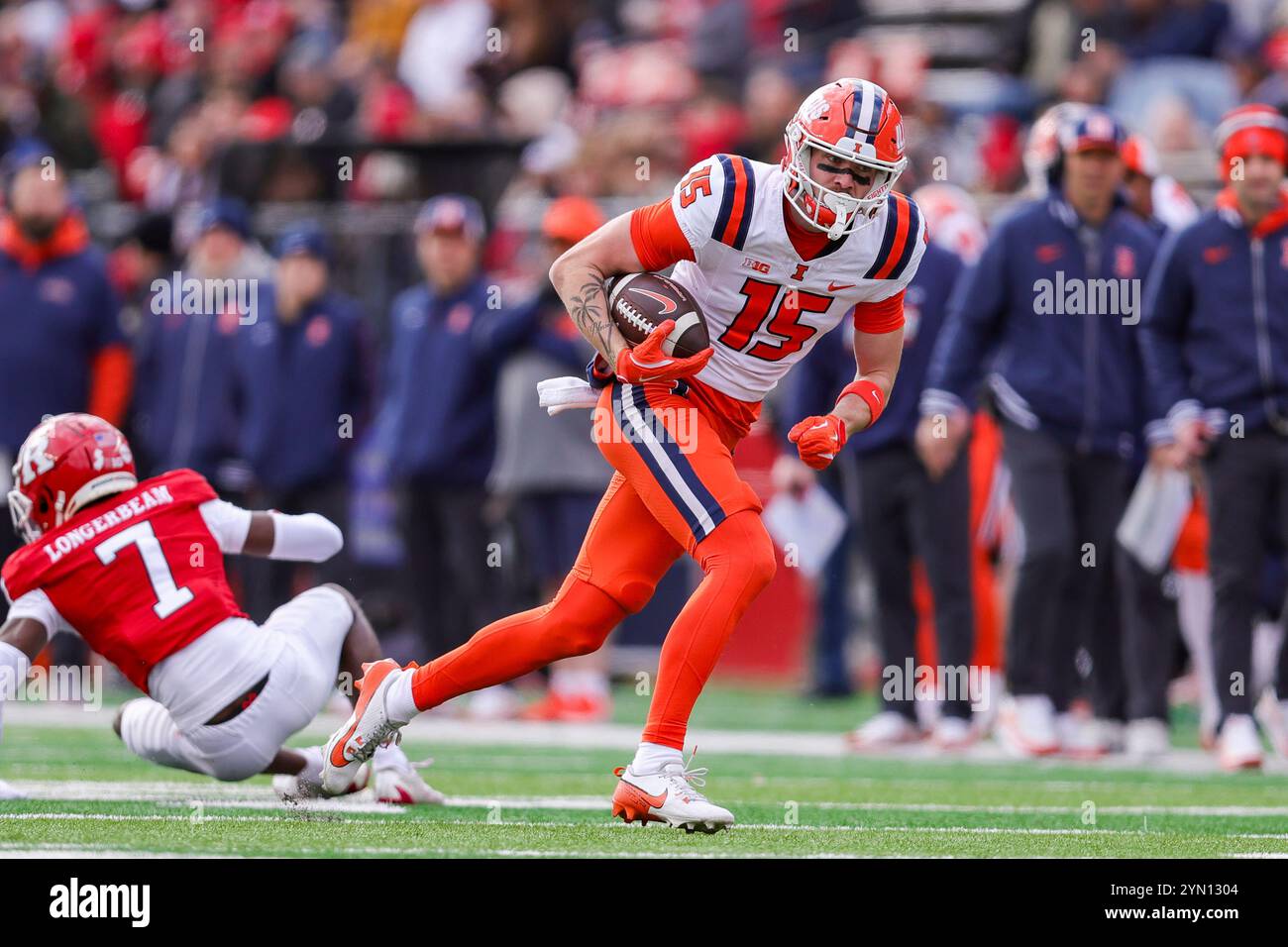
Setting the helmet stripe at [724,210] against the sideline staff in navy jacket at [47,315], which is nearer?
the helmet stripe at [724,210]

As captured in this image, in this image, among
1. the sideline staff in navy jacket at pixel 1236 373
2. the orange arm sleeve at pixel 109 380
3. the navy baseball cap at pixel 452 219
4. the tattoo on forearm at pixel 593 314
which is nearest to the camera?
the tattoo on forearm at pixel 593 314

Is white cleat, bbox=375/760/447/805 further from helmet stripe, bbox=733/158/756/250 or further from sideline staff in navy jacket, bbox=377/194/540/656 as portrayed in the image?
sideline staff in navy jacket, bbox=377/194/540/656

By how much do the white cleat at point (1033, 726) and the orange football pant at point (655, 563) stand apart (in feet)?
11.0

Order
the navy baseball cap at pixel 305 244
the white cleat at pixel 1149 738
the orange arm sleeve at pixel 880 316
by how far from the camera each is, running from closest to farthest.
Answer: the orange arm sleeve at pixel 880 316 < the white cleat at pixel 1149 738 < the navy baseball cap at pixel 305 244

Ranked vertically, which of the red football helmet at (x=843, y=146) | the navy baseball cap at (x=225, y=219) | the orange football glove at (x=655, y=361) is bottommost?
the orange football glove at (x=655, y=361)

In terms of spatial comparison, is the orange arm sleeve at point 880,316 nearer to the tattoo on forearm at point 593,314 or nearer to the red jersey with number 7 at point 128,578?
the tattoo on forearm at point 593,314

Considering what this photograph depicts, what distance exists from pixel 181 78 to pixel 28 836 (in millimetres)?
13051

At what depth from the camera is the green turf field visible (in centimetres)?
546

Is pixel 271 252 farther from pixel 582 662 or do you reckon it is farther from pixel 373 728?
pixel 373 728

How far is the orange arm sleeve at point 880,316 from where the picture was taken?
6.41m

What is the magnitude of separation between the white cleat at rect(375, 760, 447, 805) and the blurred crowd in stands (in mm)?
3707

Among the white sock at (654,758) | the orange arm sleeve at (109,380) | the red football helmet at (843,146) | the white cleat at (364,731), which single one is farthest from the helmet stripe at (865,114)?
the orange arm sleeve at (109,380)

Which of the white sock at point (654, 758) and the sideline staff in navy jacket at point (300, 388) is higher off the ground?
the sideline staff in navy jacket at point (300, 388)
